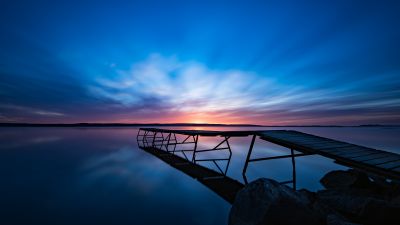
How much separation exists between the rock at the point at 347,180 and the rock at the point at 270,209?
6.42m

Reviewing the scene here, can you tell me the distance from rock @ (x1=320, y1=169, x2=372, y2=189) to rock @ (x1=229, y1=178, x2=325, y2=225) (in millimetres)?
6419

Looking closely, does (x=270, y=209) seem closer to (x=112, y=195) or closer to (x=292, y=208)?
(x=292, y=208)

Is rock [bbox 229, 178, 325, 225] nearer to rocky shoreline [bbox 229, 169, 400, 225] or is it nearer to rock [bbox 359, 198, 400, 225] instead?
rocky shoreline [bbox 229, 169, 400, 225]

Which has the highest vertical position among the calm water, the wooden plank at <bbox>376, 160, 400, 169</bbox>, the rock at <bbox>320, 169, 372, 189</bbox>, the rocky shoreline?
the wooden plank at <bbox>376, 160, 400, 169</bbox>

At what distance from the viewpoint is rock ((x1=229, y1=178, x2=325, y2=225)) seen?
443cm

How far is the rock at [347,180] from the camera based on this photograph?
9.44 meters

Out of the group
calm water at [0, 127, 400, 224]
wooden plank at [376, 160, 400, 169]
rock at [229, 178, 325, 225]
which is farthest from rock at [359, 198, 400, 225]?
calm water at [0, 127, 400, 224]

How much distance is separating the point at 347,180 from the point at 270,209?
331 inches

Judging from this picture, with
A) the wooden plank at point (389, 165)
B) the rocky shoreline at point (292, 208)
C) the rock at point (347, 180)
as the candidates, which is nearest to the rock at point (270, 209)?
the rocky shoreline at point (292, 208)

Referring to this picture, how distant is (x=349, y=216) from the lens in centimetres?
598

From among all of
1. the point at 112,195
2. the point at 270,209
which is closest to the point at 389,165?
the point at 270,209

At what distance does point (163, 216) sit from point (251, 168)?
10951 mm

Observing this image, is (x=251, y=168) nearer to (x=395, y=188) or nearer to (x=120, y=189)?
(x=395, y=188)

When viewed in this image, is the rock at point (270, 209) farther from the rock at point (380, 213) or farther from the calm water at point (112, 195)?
the calm water at point (112, 195)
